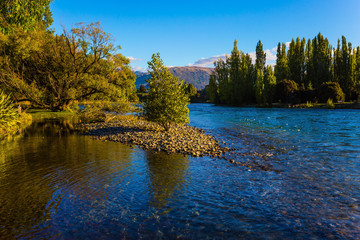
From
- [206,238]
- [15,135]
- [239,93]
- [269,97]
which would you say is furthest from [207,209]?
[239,93]

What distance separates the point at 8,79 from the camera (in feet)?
114

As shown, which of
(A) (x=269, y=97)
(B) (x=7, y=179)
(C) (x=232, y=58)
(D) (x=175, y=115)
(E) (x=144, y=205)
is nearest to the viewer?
(E) (x=144, y=205)

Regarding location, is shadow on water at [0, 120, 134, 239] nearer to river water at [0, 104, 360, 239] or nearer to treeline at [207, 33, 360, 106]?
river water at [0, 104, 360, 239]

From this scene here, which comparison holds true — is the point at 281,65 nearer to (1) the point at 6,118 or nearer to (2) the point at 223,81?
(2) the point at 223,81

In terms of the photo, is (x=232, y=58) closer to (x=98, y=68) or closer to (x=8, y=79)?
(x=98, y=68)

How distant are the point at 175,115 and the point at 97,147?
7740 mm

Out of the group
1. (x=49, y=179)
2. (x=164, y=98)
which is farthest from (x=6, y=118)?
(x=49, y=179)

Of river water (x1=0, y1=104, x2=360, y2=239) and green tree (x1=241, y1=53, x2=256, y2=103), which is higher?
green tree (x1=241, y1=53, x2=256, y2=103)

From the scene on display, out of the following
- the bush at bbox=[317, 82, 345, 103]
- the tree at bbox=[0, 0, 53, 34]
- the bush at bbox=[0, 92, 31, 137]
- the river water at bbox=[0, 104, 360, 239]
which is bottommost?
the river water at bbox=[0, 104, 360, 239]

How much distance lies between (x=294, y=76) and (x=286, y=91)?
20861mm

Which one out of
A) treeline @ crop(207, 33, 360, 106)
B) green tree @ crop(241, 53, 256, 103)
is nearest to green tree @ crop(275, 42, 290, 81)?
treeline @ crop(207, 33, 360, 106)

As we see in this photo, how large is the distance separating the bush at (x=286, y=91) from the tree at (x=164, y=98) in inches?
2436

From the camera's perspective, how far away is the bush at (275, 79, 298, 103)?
2945 inches

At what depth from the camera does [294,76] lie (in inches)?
3590
